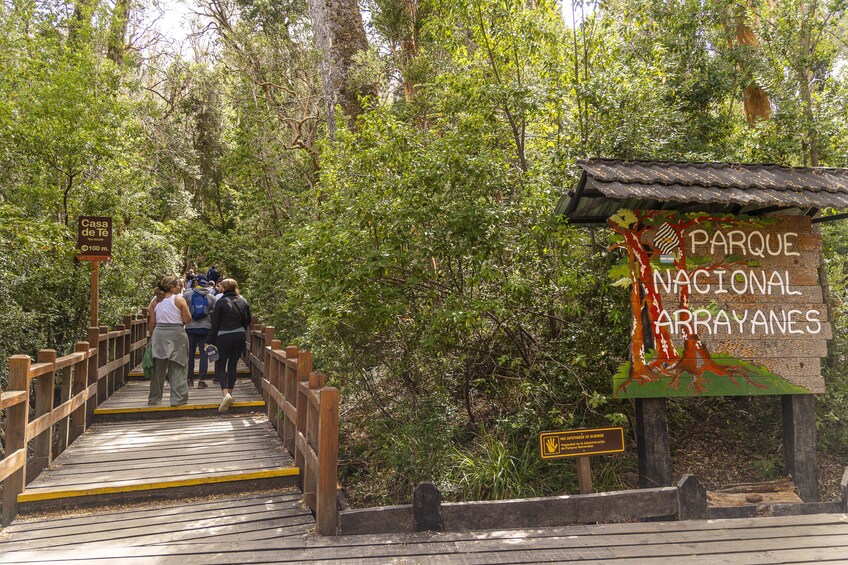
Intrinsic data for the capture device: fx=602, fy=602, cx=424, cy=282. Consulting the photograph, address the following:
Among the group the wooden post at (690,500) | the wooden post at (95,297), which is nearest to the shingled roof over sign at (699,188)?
Answer: the wooden post at (690,500)

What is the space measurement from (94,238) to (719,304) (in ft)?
28.8

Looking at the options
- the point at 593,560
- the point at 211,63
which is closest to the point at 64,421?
the point at 593,560

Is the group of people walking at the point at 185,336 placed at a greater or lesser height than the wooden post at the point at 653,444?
greater

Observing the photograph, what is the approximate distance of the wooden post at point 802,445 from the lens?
5570mm

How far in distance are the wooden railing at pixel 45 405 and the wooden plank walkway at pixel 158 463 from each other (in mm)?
129

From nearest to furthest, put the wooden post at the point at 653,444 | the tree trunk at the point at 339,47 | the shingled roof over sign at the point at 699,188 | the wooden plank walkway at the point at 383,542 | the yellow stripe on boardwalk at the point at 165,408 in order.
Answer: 1. the wooden plank walkway at the point at 383,542
2. the shingled roof over sign at the point at 699,188
3. the wooden post at the point at 653,444
4. the yellow stripe on boardwalk at the point at 165,408
5. the tree trunk at the point at 339,47

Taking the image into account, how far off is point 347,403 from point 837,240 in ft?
23.1

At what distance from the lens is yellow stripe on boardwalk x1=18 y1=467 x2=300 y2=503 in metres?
5.00

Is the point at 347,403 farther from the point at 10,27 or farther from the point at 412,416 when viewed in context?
the point at 10,27

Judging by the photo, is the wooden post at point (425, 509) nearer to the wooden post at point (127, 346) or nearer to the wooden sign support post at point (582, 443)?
the wooden sign support post at point (582, 443)

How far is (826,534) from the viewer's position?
4691 mm

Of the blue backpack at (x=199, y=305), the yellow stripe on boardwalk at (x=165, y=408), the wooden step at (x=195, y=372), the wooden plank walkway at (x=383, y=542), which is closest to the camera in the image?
the wooden plank walkway at (x=383, y=542)

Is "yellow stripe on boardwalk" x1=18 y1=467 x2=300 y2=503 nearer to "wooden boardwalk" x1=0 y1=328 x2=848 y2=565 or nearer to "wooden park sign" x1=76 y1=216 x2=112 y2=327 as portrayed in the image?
"wooden boardwalk" x1=0 y1=328 x2=848 y2=565

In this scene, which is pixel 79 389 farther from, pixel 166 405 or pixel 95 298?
pixel 95 298
